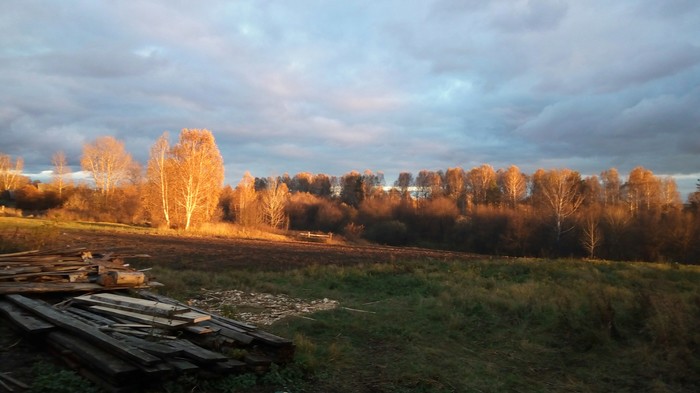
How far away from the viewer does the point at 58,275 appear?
9.70 m

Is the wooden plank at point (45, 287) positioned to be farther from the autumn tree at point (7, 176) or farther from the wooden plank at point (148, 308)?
the autumn tree at point (7, 176)

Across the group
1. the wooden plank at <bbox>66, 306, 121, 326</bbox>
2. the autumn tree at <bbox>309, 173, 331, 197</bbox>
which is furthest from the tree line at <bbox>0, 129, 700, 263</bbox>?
the wooden plank at <bbox>66, 306, 121, 326</bbox>

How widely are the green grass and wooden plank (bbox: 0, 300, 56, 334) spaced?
3517 mm

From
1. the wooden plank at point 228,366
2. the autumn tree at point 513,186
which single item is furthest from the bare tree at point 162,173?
the autumn tree at point 513,186

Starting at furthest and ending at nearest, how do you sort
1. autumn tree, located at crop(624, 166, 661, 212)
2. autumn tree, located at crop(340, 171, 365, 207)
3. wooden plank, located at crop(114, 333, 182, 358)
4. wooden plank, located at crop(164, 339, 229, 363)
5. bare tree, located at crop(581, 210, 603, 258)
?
autumn tree, located at crop(340, 171, 365, 207) < autumn tree, located at crop(624, 166, 661, 212) < bare tree, located at crop(581, 210, 603, 258) < wooden plank, located at crop(164, 339, 229, 363) < wooden plank, located at crop(114, 333, 182, 358)

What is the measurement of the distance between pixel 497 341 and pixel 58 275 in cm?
974

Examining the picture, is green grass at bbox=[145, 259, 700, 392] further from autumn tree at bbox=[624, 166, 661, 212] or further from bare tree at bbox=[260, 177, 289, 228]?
autumn tree at bbox=[624, 166, 661, 212]

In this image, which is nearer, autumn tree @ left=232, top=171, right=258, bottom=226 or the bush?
autumn tree @ left=232, top=171, right=258, bottom=226

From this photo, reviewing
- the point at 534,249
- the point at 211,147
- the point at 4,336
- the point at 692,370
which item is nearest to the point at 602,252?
the point at 534,249

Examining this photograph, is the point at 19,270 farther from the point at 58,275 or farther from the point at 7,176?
the point at 7,176

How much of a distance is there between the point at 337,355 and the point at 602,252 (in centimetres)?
5236

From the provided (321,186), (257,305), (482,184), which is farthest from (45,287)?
(321,186)

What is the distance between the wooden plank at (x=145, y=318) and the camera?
6.63 meters

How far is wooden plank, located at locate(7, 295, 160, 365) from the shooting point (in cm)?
507
